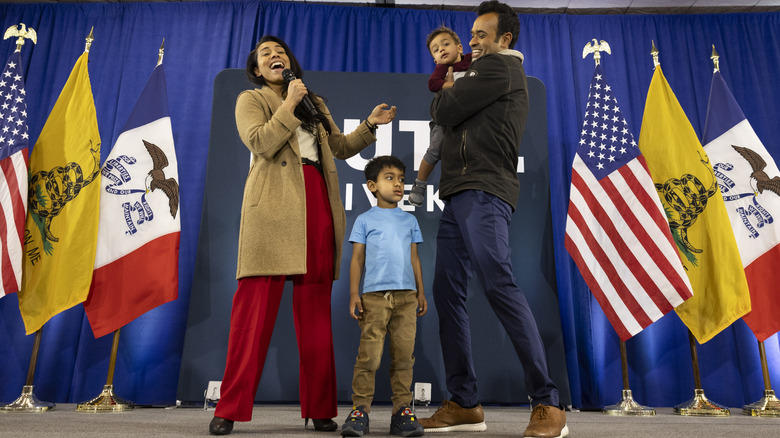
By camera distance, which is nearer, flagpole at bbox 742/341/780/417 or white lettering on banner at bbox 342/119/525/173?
flagpole at bbox 742/341/780/417

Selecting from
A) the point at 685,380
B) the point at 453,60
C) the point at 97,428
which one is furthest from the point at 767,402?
the point at 97,428

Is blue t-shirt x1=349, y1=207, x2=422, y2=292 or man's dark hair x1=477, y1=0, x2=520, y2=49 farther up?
man's dark hair x1=477, y1=0, x2=520, y2=49

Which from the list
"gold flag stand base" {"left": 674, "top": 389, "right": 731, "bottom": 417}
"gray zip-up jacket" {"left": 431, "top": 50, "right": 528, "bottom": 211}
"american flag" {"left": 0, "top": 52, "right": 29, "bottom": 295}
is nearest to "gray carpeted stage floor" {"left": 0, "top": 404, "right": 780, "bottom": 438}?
"gold flag stand base" {"left": 674, "top": 389, "right": 731, "bottom": 417}

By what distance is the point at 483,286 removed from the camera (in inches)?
76.5

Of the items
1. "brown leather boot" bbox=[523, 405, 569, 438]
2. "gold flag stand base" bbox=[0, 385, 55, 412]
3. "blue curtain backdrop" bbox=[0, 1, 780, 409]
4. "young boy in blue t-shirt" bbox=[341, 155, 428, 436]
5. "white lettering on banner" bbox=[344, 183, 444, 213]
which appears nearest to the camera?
"brown leather boot" bbox=[523, 405, 569, 438]

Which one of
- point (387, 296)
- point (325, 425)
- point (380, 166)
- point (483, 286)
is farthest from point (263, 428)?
point (380, 166)

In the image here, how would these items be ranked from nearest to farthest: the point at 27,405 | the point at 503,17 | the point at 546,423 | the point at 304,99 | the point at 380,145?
the point at 546,423
the point at 304,99
the point at 503,17
the point at 27,405
the point at 380,145

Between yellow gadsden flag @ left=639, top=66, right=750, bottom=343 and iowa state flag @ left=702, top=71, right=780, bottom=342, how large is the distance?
0.62 ft

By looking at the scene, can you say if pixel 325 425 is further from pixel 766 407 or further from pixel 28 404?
pixel 766 407

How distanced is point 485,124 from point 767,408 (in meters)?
2.86

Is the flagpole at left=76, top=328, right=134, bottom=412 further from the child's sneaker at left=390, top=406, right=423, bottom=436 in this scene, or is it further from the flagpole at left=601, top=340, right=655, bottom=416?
the flagpole at left=601, top=340, right=655, bottom=416

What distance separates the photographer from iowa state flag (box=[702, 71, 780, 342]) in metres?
3.38

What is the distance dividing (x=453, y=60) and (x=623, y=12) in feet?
10.3

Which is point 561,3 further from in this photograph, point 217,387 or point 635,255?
point 217,387
